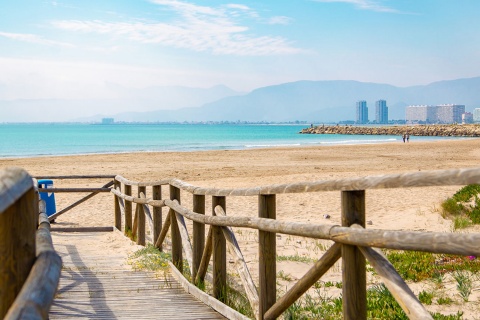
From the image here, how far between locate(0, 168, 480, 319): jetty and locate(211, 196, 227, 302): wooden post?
0.01m

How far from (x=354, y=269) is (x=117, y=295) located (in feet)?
11.6

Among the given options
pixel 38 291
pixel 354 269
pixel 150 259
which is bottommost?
pixel 150 259

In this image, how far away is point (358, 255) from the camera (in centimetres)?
366

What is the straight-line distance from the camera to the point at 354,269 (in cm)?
367

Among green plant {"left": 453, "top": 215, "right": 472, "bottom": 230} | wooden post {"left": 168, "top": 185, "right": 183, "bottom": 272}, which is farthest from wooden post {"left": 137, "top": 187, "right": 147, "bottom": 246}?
green plant {"left": 453, "top": 215, "right": 472, "bottom": 230}

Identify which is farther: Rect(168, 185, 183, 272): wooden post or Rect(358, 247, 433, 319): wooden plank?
Rect(168, 185, 183, 272): wooden post

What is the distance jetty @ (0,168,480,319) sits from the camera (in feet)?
6.74

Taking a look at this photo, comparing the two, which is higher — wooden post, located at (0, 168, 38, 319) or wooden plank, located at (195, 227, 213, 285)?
wooden post, located at (0, 168, 38, 319)

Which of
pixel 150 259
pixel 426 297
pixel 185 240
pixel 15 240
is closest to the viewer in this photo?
pixel 15 240

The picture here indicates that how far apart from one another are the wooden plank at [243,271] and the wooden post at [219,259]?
0.44ft

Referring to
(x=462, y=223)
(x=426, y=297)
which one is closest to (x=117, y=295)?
(x=426, y=297)

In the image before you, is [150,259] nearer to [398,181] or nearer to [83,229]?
[83,229]

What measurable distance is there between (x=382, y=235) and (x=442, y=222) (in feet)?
28.4

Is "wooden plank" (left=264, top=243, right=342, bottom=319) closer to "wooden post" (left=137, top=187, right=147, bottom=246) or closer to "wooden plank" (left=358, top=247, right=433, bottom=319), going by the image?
"wooden plank" (left=358, top=247, right=433, bottom=319)
